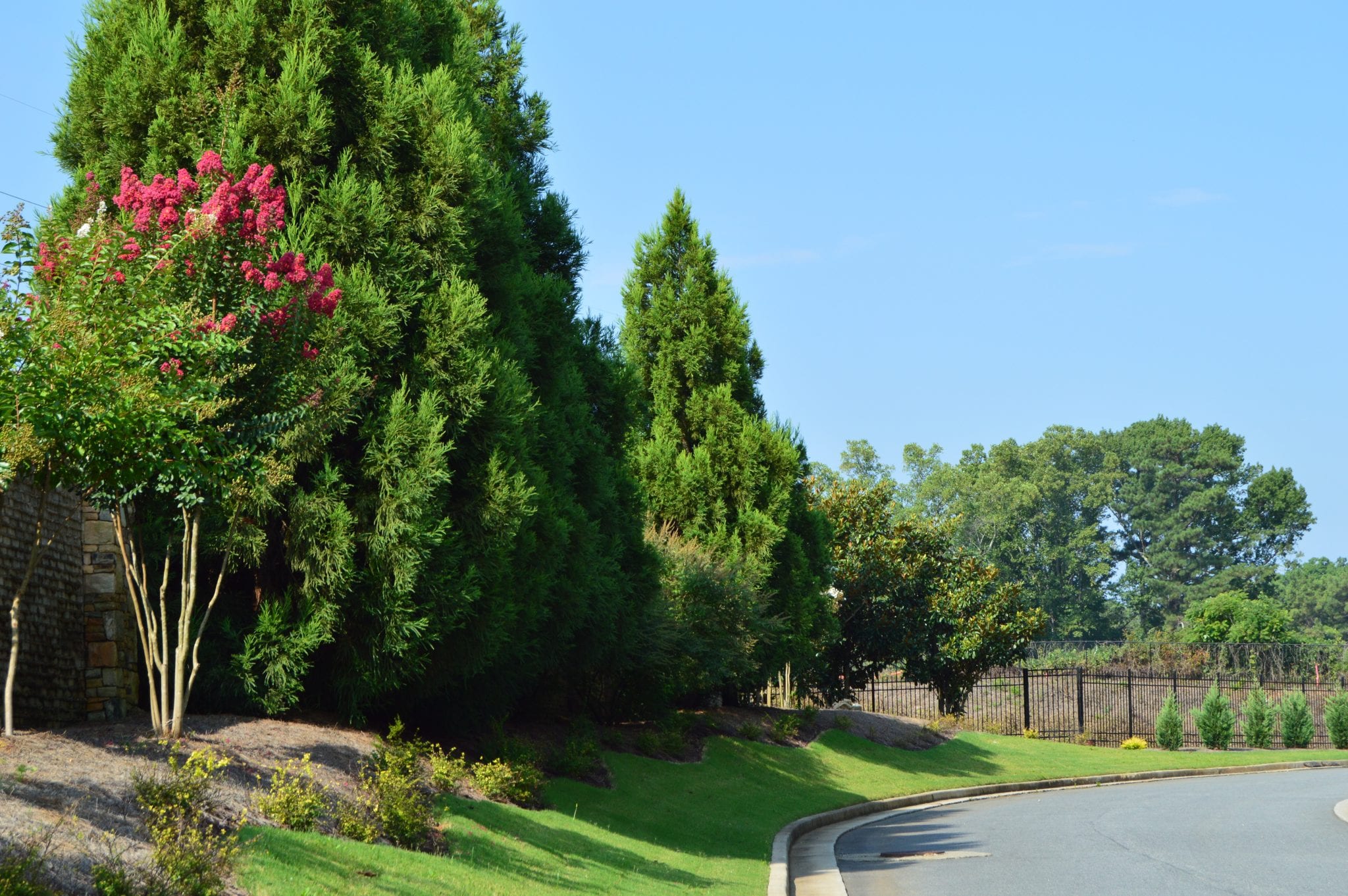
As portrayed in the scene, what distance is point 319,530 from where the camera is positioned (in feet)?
43.0

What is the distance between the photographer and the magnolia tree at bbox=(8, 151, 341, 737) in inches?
356

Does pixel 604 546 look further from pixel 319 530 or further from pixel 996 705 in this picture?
pixel 996 705

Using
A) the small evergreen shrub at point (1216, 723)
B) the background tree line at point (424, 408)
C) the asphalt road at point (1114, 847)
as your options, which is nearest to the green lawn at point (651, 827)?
the asphalt road at point (1114, 847)

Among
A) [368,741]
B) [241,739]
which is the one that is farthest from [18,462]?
[368,741]

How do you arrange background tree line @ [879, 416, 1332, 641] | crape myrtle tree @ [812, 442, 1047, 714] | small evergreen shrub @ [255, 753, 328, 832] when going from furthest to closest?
background tree line @ [879, 416, 1332, 641]
crape myrtle tree @ [812, 442, 1047, 714]
small evergreen shrub @ [255, 753, 328, 832]

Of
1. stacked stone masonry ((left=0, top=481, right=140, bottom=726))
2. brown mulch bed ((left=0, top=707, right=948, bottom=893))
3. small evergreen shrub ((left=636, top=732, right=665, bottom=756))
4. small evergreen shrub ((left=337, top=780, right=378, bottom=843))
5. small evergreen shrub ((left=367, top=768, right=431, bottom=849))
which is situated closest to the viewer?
brown mulch bed ((left=0, top=707, right=948, bottom=893))

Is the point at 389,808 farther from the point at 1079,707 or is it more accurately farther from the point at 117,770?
the point at 1079,707

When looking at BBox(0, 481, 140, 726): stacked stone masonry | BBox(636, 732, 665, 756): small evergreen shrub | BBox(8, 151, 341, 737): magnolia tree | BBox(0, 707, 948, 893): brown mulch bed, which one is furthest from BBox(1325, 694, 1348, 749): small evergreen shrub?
BBox(0, 481, 140, 726): stacked stone masonry

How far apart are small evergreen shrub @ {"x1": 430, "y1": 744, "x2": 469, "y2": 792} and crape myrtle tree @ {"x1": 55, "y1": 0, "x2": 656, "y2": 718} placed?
906 millimetres

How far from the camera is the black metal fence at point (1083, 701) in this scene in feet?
117

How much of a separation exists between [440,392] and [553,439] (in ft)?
8.25

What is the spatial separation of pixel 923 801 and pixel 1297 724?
1980 cm

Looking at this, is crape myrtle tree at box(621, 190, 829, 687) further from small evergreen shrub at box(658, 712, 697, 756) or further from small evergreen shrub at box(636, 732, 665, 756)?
small evergreen shrub at box(636, 732, 665, 756)

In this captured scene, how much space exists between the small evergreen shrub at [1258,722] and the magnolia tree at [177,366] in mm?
32159
